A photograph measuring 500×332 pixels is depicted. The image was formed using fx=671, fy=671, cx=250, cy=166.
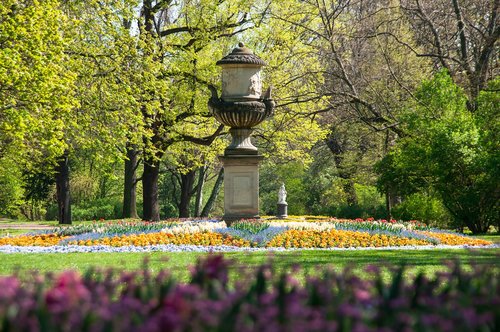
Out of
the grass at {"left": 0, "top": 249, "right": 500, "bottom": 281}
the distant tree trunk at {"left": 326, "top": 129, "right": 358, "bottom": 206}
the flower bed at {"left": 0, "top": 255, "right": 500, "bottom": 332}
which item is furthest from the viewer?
the distant tree trunk at {"left": 326, "top": 129, "right": 358, "bottom": 206}

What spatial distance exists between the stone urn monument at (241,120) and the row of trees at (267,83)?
12.1 feet

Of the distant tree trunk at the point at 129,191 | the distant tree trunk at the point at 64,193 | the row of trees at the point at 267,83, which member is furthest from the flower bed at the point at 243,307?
the distant tree trunk at the point at 129,191

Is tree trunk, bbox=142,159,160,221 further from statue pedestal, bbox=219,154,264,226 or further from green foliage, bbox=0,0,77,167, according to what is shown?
statue pedestal, bbox=219,154,264,226

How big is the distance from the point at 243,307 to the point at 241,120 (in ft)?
43.7

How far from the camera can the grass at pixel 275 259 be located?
29.5 ft

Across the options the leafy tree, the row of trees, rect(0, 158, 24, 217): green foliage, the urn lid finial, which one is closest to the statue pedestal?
the urn lid finial

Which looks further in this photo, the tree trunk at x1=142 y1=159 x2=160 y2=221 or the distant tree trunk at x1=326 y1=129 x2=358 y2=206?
the distant tree trunk at x1=326 y1=129 x2=358 y2=206

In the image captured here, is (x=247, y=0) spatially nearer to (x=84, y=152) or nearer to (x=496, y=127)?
(x=496, y=127)

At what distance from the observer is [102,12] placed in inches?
754

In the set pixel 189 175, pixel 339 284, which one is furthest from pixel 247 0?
pixel 339 284

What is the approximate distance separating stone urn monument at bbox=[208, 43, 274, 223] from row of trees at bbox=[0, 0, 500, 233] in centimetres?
368

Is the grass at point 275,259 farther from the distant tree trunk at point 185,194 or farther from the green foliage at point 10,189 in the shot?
the green foliage at point 10,189

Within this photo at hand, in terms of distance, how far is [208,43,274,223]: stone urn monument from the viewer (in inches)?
631

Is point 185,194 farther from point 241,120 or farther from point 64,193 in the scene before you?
point 241,120
